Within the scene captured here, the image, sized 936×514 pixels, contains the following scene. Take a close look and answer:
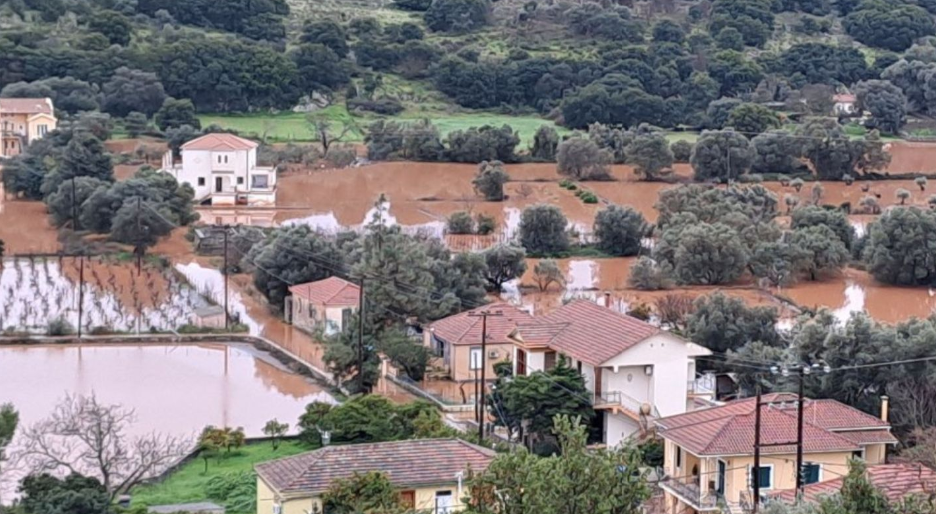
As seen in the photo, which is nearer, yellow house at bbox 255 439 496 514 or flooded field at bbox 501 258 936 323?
yellow house at bbox 255 439 496 514

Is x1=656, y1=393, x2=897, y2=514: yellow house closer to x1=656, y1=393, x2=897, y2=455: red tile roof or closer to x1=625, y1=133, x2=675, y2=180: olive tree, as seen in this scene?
x1=656, y1=393, x2=897, y2=455: red tile roof

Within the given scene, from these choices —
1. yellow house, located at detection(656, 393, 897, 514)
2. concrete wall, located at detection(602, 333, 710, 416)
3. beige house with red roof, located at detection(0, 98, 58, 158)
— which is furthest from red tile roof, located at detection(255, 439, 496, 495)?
beige house with red roof, located at detection(0, 98, 58, 158)

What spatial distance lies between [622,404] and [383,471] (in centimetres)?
536

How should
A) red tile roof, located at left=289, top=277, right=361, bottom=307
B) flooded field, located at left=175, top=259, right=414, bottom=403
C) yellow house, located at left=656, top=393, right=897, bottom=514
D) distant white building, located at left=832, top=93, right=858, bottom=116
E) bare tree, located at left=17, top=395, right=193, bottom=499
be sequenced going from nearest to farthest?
yellow house, located at left=656, top=393, right=897, bottom=514 → bare tree, located at left=17, top=395, right=193, bottom=499 → flooded field, located at left=175, top=259, right=414, bottom=403 → red tile roof, located at left=289, top=277, right=361, bottom=307 → distant white building, located at left=832, top=93, right=858, bottom=116

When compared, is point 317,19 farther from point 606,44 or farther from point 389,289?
point 389,289

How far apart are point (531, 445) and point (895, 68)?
169 feet

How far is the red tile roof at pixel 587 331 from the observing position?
20.8 m

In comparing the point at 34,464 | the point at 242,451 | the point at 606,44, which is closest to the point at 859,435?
the point at 242,451

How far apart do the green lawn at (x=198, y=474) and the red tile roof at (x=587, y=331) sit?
3710mm

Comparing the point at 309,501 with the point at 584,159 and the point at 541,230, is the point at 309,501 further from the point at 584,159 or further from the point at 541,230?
the point at 584,159

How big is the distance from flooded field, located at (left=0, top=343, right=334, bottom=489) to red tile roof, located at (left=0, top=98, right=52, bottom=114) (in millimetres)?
24913

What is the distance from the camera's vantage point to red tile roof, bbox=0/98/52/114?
50.4 m

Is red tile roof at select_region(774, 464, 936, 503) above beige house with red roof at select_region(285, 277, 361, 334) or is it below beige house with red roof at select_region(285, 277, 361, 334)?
below

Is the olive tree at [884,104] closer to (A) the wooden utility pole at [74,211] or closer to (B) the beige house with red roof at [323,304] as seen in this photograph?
(A) the wooden utility pole at [74,211]
